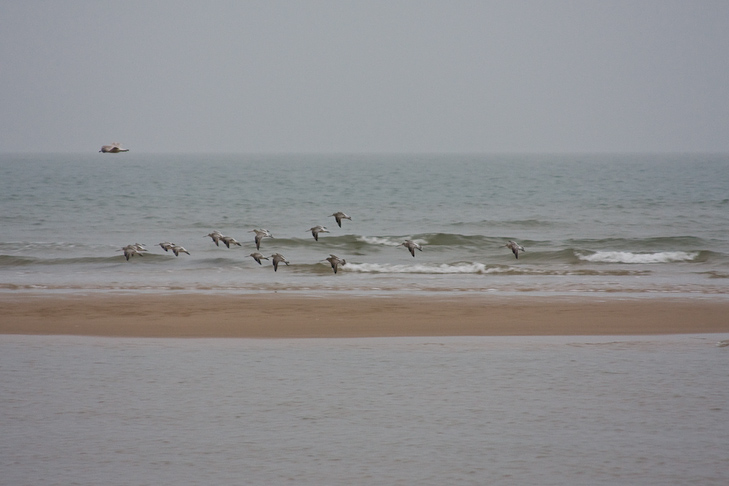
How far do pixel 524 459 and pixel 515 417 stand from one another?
4.23 feet

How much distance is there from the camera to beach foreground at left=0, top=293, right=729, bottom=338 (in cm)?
1573

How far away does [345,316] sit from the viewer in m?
17.4

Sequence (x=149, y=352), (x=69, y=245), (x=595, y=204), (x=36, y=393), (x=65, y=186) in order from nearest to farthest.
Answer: (x=36, y=393) < (x=149, y=352) < (x=69, y=245) < (x=595, y=204) < (x=65, y=186)

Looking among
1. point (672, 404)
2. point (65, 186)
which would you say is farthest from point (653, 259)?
point (65, 186)

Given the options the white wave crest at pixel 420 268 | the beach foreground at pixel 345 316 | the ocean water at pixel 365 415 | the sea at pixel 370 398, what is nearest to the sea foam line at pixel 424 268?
the white wave crest at pixel 420 268

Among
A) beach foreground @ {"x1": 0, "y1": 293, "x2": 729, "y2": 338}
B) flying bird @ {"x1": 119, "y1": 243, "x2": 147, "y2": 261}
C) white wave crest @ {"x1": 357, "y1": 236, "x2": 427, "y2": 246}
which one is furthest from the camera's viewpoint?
white wave crest @ {"x1": 357, "y1": 236, "x2": 427, "y2": 246}

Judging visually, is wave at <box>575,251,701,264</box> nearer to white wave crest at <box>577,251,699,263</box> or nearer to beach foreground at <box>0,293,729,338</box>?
white wave crest at <box>577,251,699,263</box>

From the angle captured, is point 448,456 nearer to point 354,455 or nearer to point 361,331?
point 354,455

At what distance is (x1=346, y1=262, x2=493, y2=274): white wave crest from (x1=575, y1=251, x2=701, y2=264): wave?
3.96 m

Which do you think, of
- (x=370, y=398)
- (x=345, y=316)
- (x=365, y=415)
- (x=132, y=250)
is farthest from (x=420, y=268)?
(x=365, y=415)

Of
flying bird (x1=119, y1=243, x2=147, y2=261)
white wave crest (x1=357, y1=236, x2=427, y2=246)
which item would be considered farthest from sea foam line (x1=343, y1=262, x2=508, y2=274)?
flying bird (x1=119, y1=243, x2=147, y2=261)

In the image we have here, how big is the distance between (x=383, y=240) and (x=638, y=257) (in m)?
9.57

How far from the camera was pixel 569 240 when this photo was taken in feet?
109

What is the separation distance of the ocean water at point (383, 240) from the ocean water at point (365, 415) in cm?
860
